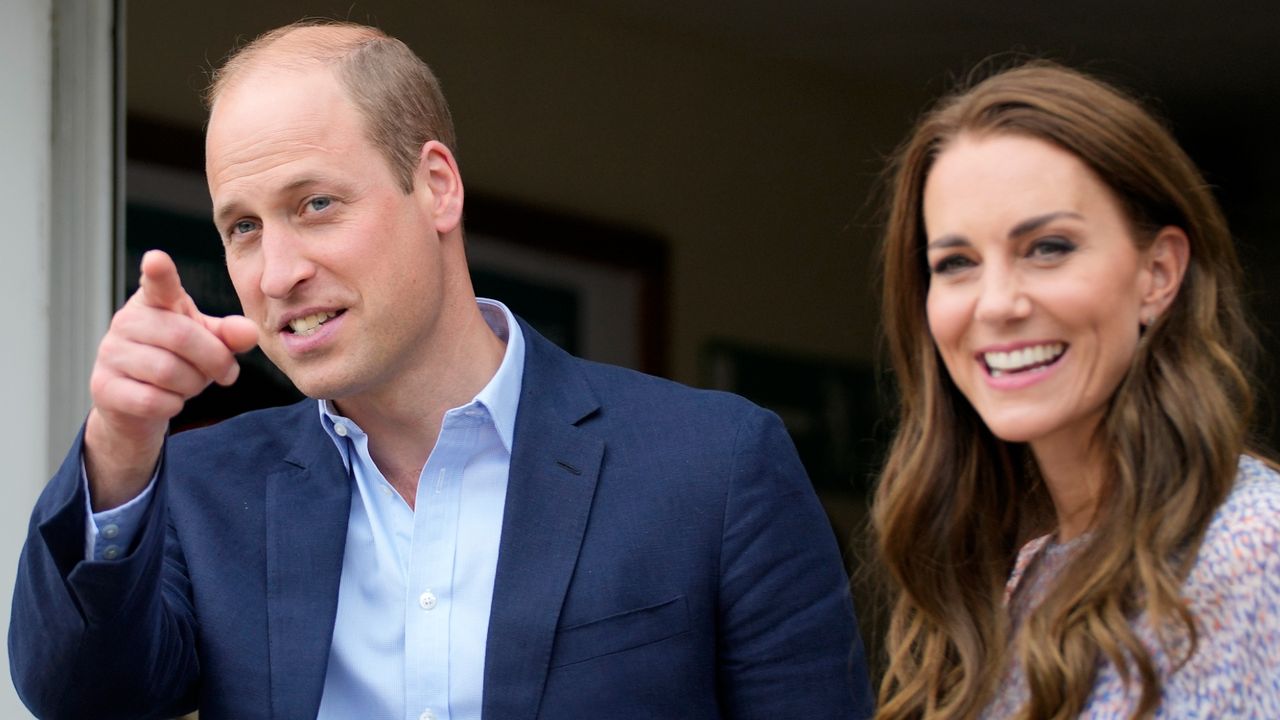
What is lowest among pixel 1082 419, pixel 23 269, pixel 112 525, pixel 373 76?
pixel 112 525

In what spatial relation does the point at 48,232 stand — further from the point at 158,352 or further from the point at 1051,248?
the point at 1051,248

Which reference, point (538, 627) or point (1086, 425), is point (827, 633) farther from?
point (1086, 425)

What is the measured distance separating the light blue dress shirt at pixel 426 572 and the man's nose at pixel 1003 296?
748mm

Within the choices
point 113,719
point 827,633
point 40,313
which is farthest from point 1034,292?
point 40,313

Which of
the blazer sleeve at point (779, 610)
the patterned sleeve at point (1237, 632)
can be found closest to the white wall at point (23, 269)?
the blazer sleeve at point (779, 610)

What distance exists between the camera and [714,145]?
4.79 m

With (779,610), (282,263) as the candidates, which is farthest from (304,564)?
(779,610)

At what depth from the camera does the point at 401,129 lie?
2223 mm

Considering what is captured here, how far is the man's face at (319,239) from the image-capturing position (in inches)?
80.4

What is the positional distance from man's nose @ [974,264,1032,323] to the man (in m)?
0.54

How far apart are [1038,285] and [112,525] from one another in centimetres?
100

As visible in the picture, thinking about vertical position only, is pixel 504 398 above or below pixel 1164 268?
below

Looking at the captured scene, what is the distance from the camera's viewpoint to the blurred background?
11.9 ft

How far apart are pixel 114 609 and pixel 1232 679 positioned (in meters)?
1.16
